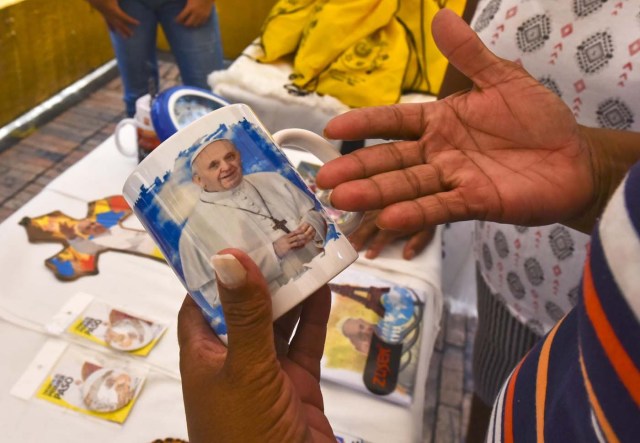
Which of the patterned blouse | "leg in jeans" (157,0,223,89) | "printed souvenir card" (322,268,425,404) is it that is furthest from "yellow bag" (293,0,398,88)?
"printed souvenir card" (322,268,425,404)

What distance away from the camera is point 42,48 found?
7.17ft

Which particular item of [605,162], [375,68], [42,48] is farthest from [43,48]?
[605,162]

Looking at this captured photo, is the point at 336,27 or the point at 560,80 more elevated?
the point at 560,80

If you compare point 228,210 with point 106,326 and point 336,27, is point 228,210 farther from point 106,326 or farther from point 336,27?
point 336,27

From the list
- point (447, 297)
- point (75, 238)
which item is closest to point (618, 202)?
point (75, 238)

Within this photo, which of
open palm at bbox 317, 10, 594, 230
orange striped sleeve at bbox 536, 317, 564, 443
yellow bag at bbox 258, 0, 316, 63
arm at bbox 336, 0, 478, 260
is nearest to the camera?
orange striped sleeve at bbox 536, 317, 564, 443

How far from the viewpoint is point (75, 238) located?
2.87ft

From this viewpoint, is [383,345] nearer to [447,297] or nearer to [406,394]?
[406,394]

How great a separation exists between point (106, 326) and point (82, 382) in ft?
0.30

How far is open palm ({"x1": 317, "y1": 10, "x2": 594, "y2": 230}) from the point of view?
0.48m

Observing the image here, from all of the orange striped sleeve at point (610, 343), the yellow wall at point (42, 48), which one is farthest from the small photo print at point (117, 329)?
the yellow wall at point (42, 48)

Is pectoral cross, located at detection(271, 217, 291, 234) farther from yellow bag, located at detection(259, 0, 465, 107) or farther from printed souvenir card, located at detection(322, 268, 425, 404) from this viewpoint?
yellow bag, located at detection(259, 0, 465, 107)

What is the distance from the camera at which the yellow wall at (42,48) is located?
1.97 meters

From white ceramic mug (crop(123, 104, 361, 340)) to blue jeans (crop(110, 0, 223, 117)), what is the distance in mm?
1378
